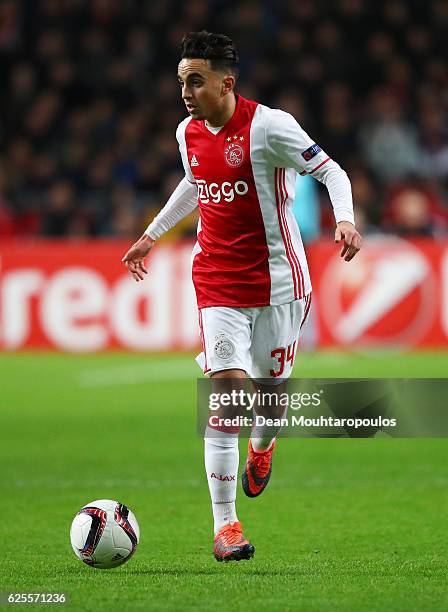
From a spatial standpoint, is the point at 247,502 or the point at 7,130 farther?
the point at 7,130

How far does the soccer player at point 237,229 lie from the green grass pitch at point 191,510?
1.40ft

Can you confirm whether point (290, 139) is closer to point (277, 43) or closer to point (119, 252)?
point (119, 252)

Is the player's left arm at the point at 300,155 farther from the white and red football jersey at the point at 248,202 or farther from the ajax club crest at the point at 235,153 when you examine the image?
the ajax club crest at the point at 235,153

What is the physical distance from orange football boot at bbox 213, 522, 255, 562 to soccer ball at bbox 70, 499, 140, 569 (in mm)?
329

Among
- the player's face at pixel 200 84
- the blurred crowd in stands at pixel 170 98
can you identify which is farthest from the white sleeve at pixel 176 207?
the blurred crowd in stands at pixel 170 98

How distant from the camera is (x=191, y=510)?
678cm

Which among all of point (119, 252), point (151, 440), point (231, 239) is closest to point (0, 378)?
point (119, 252)

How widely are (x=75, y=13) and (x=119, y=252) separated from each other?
4927 mm

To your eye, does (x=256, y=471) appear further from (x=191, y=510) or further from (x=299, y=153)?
(x=299, y=153)

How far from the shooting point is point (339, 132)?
17141 millimetres

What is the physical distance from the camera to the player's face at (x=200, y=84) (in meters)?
5.33

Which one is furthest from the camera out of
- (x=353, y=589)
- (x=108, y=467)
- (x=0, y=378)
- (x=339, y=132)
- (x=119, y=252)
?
(x=339, y=132)

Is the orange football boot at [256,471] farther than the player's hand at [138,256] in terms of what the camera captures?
Yes

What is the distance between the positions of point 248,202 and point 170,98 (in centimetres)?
1266
